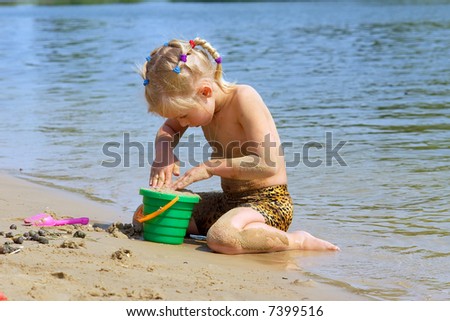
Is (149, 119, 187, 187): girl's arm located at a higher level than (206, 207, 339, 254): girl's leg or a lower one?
higher

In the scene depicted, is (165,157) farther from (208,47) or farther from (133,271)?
(133,271)

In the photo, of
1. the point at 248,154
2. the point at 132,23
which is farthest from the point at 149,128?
the point at 132,23

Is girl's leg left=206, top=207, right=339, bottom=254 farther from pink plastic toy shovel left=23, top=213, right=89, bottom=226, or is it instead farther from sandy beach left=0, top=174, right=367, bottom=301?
pink plastic toy shovel left=23, top=213, right=89, bottom=226

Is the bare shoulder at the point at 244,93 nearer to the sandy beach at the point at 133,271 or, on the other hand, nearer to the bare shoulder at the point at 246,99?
the bare shoulder at the point at 246,99

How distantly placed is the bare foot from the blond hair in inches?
35.3

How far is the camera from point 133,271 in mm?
3516

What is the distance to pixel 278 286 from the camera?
3.51 meters

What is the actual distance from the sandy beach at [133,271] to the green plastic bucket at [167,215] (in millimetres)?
59

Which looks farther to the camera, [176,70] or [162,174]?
[162,174]

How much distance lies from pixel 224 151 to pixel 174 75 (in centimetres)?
63

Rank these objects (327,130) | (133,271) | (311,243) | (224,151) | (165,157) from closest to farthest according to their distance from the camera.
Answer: (133,271), (311,243), (165,157), (224,151), (327,130)

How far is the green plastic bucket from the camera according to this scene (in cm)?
412

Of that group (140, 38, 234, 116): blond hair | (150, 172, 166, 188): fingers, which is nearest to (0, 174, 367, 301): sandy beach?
(150, 172, 166, 188): fingers

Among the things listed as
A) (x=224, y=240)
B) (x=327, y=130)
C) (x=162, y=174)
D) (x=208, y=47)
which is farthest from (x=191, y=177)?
(x=327, y=130)
